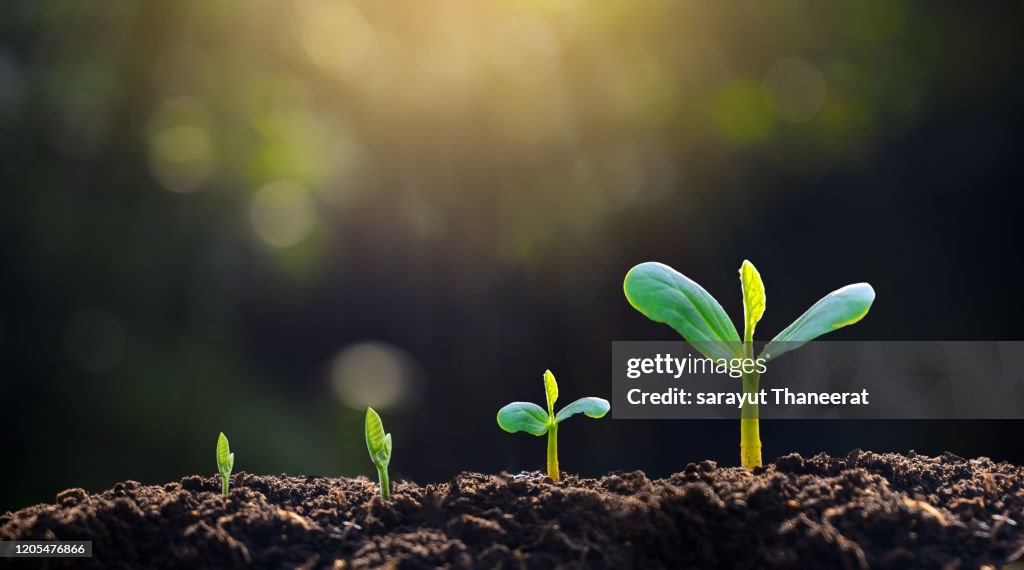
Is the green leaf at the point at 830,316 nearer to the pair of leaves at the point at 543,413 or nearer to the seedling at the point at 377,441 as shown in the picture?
the pair of leaves at the point at 543,413

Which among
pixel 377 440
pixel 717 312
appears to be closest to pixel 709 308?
pixel 717 312

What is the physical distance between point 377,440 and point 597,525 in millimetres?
523

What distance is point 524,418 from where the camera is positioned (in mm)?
1991

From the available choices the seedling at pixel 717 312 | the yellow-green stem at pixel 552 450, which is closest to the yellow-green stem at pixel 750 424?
the seedling at pixel 717 312

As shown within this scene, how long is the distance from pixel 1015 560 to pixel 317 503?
4.62 ft

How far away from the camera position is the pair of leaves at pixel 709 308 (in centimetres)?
168

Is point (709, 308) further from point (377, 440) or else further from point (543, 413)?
point (377, 440)

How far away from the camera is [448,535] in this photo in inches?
59.6

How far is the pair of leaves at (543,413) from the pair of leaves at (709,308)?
0.33m

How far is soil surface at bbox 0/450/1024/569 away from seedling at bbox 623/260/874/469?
260mm

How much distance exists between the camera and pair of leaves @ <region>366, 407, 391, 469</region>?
1.72 meters

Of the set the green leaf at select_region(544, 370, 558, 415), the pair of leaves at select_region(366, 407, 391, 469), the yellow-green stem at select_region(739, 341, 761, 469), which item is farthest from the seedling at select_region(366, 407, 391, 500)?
the yellow-green stem at select_region(739, 341, 761, 469)

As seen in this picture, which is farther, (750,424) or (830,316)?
(750,424)

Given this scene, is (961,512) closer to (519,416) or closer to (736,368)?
(736,368)
